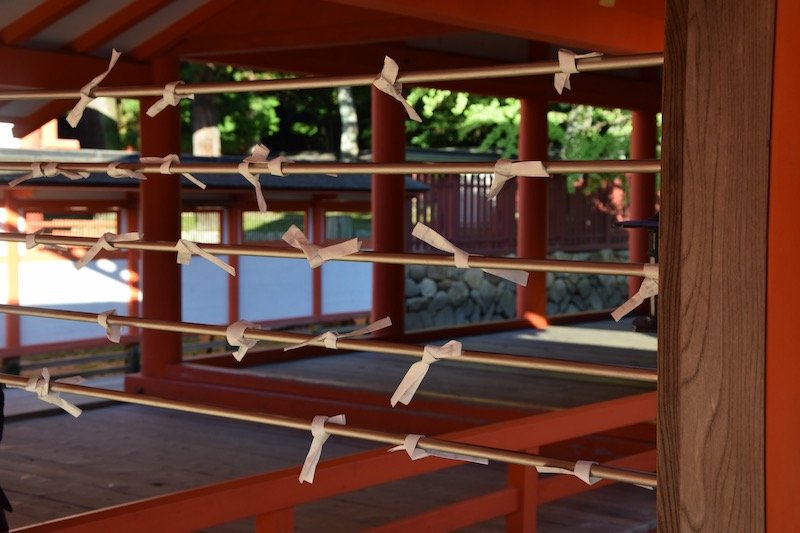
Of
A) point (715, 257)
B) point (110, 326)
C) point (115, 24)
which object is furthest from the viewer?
point (115, 24)

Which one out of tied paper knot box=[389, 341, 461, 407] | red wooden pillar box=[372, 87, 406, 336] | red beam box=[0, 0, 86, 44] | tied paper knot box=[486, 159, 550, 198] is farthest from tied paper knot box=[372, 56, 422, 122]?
red wooden pillar box=[372, 87, 406, 336]

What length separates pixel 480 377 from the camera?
6.71 metres

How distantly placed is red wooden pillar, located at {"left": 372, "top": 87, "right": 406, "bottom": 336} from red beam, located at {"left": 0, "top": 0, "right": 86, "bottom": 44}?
7.29 ft

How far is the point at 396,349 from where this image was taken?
4.72 feet

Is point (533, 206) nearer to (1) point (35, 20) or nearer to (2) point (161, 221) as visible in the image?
(2) point (161, 221)

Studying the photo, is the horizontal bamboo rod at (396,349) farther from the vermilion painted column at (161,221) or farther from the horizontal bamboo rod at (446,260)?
the vermilion painted column at (161,221)

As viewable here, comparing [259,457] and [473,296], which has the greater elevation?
[473,296]

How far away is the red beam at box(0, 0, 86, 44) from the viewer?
5.66 metres

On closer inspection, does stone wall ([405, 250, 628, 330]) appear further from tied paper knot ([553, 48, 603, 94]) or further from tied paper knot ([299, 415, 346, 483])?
tied paper knot ([553, 48, 603, 94])

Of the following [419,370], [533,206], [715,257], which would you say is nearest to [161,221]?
[533,206]

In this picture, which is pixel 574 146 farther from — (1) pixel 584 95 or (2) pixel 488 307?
(1) pixel 584 95

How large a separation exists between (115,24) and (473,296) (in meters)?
5.66

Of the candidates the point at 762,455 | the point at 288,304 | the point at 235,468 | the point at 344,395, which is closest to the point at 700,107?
the point at 762,455

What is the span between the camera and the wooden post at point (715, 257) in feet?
3.48
